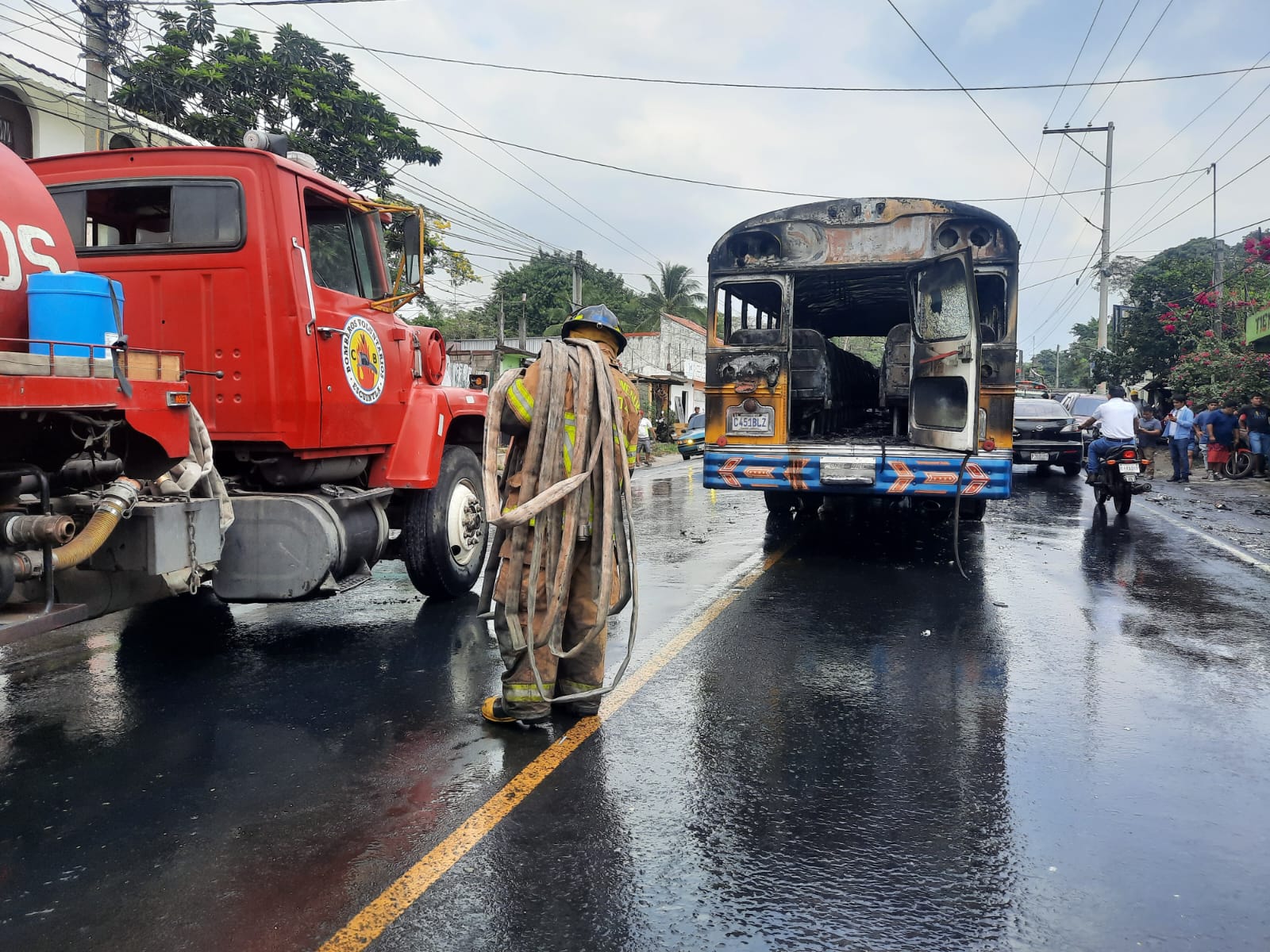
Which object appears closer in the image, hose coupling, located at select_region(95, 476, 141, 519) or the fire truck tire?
hose coupling, located at select_region(95, 476, 141, 519)

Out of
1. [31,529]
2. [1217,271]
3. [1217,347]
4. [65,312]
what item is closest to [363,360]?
[65,312]

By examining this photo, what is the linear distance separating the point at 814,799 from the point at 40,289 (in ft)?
11.7

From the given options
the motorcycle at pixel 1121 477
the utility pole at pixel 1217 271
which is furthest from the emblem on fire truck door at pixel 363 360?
the utility pole at pixel 1217 271

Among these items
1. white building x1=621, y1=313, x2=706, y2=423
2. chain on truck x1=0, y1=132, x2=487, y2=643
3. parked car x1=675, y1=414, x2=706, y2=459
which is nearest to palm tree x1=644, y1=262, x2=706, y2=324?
white building x1=621, y1=313, x2=706, y2=423

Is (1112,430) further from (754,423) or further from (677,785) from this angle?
(677,785)

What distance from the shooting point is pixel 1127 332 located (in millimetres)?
31281

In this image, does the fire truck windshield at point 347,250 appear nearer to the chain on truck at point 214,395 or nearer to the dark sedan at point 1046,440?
the chain on truck at point 214,395

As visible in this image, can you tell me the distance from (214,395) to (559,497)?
2.23m

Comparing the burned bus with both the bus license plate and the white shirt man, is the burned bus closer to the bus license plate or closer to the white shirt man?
the bus license plate

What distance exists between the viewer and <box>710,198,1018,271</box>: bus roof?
866 centimetres

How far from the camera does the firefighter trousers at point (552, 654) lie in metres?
4.35

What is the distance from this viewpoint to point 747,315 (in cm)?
950

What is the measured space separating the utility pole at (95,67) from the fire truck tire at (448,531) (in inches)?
310

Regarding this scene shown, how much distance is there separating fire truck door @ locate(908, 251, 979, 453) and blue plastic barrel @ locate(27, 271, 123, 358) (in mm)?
6348
